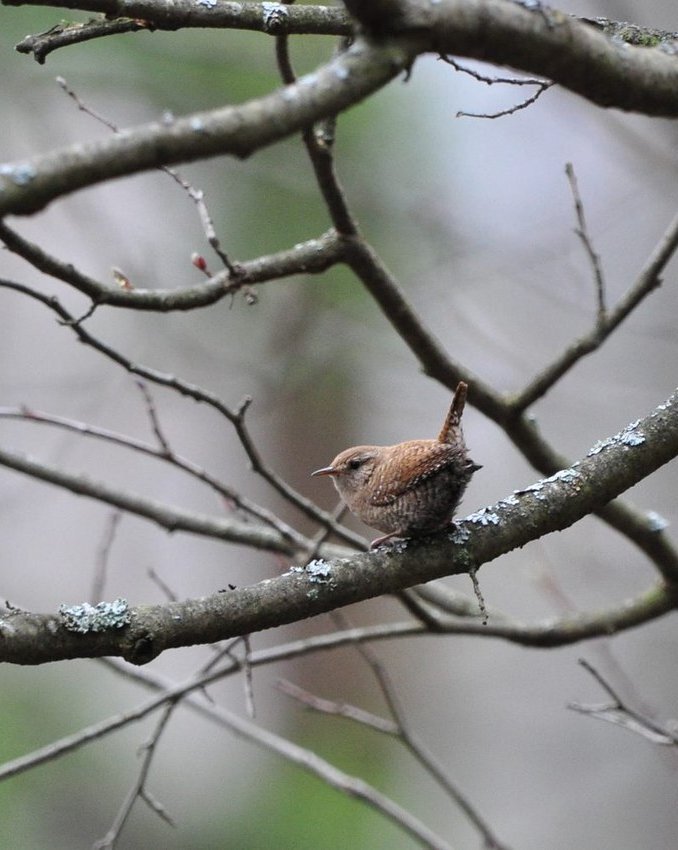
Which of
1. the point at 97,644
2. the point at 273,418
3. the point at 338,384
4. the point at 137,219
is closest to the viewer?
the point at 97,644

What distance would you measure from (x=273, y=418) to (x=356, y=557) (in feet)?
16.6

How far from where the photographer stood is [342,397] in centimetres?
674

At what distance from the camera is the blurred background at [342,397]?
536cm

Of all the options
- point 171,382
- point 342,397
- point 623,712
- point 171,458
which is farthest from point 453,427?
point 342,397

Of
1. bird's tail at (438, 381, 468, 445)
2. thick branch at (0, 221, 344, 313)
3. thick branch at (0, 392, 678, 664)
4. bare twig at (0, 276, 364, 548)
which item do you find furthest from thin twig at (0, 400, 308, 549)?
thick branch at (0, 392, 678, 664)

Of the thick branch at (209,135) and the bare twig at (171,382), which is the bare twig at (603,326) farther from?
the thick branch at (209,135)

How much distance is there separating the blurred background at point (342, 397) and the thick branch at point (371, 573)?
Answer: 3.91 feet

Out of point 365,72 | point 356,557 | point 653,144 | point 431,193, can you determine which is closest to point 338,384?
point 431,193

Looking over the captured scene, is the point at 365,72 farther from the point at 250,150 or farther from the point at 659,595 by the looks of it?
the point at 659,595

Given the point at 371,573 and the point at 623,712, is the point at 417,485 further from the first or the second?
the point at 623,712

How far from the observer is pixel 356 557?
179 centimetres

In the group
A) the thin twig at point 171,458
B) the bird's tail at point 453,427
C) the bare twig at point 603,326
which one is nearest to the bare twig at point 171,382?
the thin twig at point 171,458

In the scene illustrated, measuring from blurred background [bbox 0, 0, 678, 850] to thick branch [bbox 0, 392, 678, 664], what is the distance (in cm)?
119

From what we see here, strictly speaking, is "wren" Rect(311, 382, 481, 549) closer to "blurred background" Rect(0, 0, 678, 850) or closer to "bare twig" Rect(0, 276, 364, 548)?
"bare twig" Rect(0, 276, 364, 548)
